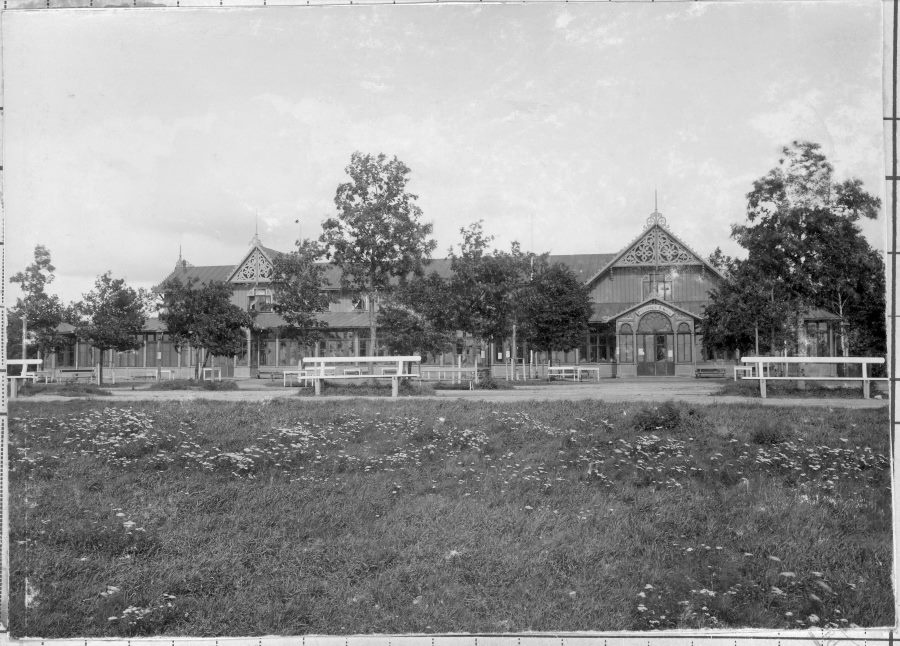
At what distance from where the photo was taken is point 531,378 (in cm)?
835

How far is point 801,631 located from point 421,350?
528cm

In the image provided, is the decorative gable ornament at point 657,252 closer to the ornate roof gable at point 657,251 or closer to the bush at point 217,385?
the ornate roof gable at point 657,251

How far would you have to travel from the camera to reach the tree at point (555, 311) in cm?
784

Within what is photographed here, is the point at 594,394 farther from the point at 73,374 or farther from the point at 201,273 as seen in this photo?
the point at 73,374

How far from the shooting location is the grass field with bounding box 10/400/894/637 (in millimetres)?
4273

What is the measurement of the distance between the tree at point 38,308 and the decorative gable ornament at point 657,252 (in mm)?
5504

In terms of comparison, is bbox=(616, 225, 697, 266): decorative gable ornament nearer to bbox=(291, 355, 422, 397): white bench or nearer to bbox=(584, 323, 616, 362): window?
bbox=(584, 323, 616, 362): window

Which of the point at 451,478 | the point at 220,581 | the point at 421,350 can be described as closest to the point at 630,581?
the point at 451,478

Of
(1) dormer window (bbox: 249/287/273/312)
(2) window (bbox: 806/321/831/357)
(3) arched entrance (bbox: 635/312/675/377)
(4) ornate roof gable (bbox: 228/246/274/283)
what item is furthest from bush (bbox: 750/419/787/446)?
(1) dormer window (bbox: 249/287/273/312)

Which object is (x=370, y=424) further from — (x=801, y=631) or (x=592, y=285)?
(x=801, y=631)

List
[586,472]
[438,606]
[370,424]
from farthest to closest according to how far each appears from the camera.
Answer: [370,424], [586,472], [438,606]

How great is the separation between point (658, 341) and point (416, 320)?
11.1 feet

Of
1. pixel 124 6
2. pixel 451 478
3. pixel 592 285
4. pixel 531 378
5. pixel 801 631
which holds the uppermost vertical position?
pixel 124 6

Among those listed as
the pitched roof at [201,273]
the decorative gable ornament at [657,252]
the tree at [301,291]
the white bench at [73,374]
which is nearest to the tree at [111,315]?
the white bench at [73,374]
